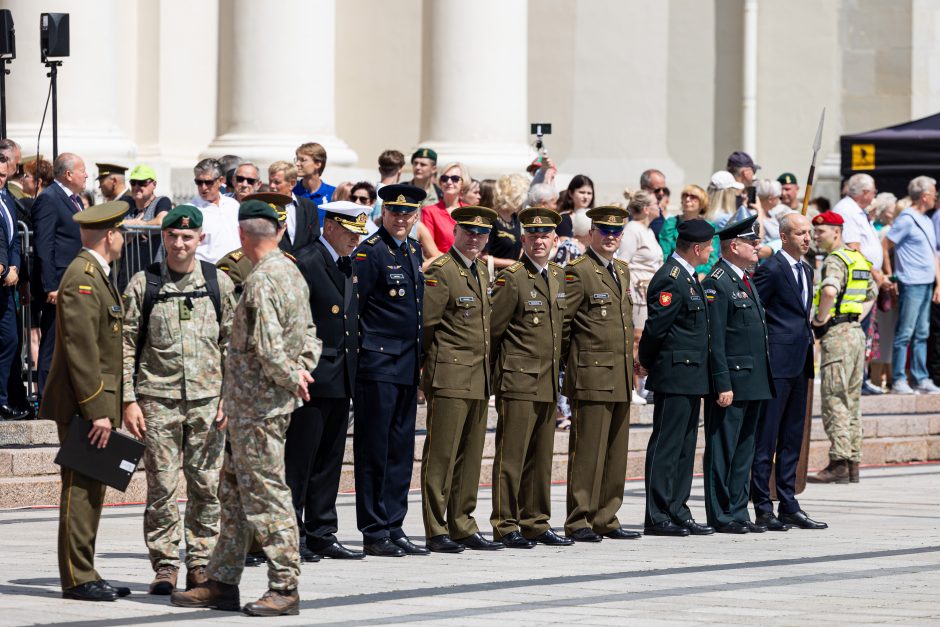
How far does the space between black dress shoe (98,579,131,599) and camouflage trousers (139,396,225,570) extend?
0.60 feet

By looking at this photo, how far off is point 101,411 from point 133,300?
593 millimetres

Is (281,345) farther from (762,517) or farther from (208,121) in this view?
(208,121)

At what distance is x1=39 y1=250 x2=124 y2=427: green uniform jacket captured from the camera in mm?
9570

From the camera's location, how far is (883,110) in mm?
26562

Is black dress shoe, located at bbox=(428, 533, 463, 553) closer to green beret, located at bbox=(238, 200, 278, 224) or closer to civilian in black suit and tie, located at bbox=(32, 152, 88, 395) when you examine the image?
green beret, located at bbox=(238, 200, 278, 224)

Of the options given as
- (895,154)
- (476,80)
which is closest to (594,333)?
(476,80)

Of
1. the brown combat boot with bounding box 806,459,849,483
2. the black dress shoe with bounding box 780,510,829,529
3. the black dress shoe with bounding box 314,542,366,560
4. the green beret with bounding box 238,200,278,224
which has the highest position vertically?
the green beret with bounding box 238,200,278,224

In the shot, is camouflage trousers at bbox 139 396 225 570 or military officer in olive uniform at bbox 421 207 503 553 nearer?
camouflage trousers at bbox 139 396 225 570

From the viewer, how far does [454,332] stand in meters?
11.9

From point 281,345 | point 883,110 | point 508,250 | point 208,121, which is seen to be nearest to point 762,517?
point 508,250

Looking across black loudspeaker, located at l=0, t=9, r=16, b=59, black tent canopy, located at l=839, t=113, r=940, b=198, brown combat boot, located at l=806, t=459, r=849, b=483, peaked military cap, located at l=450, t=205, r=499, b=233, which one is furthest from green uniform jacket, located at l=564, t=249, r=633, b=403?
black tent canopy, located at l=839, t=113, r=940, b=198

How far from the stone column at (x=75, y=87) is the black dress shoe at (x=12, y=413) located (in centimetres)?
426

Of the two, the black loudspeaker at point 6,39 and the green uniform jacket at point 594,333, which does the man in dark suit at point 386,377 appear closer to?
the green uniform jacket at point 594,333

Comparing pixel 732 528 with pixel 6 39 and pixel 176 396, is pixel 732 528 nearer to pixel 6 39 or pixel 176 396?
pixel 176 396
